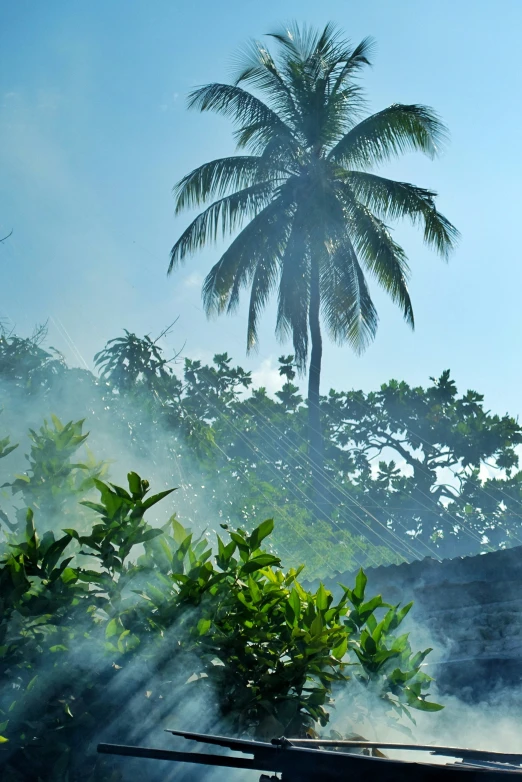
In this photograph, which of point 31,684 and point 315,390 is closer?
point 31,684

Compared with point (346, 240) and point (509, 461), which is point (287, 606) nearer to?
point (346, 240)

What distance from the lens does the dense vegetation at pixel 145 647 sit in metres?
2.34

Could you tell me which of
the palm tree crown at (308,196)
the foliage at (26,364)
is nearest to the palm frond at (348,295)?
the palm tree crown at (308,196)

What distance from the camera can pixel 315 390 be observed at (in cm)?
1523

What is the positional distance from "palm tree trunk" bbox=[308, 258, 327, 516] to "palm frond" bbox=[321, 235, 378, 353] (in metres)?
0.23

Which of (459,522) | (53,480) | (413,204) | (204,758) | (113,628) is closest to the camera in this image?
(204,758)

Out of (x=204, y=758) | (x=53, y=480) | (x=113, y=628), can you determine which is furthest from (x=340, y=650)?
(x=53, y=480)

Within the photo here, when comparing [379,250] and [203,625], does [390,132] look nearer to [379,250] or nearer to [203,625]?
[379,250]

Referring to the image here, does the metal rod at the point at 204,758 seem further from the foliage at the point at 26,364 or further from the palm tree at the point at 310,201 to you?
the palm tree at the point at 310,201

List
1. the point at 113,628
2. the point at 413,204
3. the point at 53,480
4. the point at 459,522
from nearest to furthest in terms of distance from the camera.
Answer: the point at 113,628 → the point at 53,480 → the point at 413,204 → the point at 459,522

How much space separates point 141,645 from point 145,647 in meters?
0.02

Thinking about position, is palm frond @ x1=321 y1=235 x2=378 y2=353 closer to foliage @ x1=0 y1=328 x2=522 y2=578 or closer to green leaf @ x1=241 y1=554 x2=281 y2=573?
foliage @ x1=0 y1=328 x2=522 y2=578

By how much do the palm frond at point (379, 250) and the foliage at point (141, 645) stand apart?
39.2ft

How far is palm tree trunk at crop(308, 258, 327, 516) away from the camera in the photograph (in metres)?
14.9
